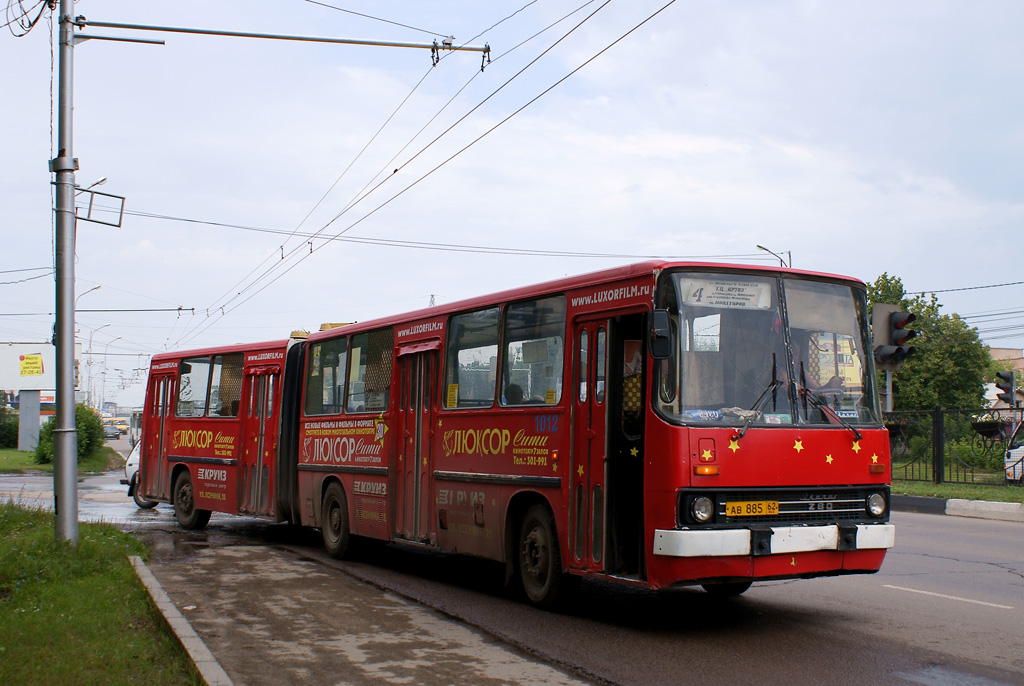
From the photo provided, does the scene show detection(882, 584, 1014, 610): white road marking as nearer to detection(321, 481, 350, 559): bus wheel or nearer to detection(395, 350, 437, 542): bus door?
detection(395, 350, 437, 542): bus door

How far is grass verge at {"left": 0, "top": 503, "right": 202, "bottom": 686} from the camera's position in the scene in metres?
6.27

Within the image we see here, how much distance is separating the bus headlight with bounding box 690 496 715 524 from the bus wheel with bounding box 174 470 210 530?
1201 cm

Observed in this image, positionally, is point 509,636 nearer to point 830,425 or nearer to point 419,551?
point 830,425

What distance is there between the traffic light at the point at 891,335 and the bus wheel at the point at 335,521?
26.6 ft

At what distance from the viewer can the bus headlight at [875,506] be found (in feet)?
26.3

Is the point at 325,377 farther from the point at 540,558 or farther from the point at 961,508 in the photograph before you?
the point at 961,508

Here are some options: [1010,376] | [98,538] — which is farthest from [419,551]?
[1010,376]

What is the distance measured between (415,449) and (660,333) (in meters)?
4.87

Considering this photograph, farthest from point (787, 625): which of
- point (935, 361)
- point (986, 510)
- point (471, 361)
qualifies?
point (935, 361)

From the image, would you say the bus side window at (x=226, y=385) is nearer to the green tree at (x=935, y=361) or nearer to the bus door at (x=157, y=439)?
the bus door at (x=157, y=439)

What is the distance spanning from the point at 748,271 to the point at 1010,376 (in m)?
14.2

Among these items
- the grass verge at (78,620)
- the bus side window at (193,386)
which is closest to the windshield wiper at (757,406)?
the grass verge at (78,620)

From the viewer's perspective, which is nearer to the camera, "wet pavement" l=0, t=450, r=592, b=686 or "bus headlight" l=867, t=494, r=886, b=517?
"wet pavement" l=0, t=450, r=592, b=686

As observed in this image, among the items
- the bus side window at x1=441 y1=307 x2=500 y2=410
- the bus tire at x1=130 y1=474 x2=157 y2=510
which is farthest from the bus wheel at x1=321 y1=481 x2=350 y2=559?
the bus tire at x1=130 y1=474 x2=157 y2=510
